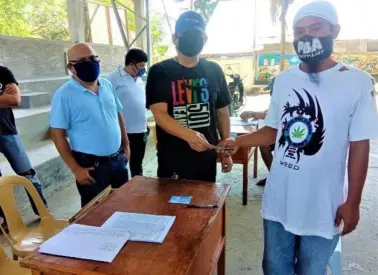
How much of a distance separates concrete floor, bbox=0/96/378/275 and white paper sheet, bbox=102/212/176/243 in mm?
1121

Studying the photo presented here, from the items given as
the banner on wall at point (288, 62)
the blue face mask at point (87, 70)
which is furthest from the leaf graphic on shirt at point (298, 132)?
the banner on wall at point (288, 62)

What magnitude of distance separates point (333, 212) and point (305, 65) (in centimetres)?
56

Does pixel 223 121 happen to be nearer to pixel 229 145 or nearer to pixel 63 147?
pixel 229 145

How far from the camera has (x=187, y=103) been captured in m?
1.65

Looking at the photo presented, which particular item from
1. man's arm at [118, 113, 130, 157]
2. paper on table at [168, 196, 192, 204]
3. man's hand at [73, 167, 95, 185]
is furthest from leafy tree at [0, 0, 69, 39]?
paper on table at [168, 196, 192, 204]

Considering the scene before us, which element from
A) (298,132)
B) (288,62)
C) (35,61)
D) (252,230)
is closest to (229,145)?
(298,132)

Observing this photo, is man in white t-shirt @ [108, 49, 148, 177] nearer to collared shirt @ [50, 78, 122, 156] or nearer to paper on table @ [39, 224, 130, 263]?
collared shirt @ [50, 78, 122, 156]

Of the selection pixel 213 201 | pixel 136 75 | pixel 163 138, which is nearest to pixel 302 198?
pixel 213 201

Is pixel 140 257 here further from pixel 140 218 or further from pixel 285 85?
pixel 285 85

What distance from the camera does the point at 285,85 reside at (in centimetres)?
126

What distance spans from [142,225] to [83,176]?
0.84 metres

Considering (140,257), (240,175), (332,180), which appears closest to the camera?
(140,257)

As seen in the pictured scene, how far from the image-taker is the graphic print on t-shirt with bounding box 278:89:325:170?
115 cm

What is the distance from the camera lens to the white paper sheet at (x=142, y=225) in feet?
3.73
